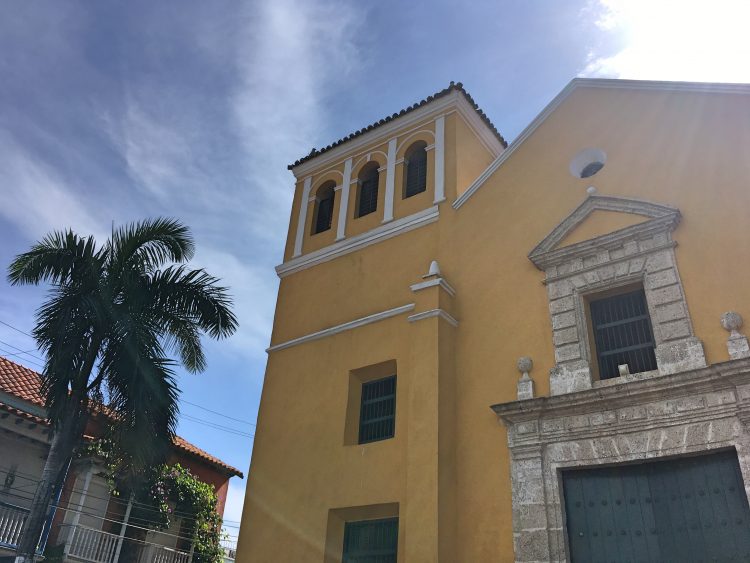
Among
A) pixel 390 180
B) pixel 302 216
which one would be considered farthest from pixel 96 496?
pixel 390 180

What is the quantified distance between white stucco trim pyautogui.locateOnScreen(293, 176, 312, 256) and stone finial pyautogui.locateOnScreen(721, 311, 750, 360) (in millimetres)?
8062

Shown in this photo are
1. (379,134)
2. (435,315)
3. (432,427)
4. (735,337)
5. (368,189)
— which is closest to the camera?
(735,337)

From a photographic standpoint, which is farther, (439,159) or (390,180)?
(390,180)

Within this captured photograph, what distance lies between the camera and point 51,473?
31.2 feet

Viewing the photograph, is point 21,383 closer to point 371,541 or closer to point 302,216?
point 302,216

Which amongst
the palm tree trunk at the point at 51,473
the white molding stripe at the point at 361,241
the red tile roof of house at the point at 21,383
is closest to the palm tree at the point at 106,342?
the palm tree trunk at the point at 51,473

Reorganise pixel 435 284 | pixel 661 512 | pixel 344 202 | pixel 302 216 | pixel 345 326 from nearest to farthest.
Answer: pixel 661 512
pixel 435 284
pixel 345 326
pixel 344 202
pixel 302 216

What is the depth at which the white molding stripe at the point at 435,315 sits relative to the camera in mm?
10094

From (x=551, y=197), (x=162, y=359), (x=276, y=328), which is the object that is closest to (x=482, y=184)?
(x=551, y=197)

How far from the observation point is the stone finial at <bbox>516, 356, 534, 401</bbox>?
8922 millimetres

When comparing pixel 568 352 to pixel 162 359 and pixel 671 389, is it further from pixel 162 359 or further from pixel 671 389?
pixel 162 359

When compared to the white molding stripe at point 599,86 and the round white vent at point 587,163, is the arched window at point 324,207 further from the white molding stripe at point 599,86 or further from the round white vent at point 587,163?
the round white vent at point 587,163

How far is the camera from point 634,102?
10.4 metres

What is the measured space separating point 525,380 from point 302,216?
6762mm
